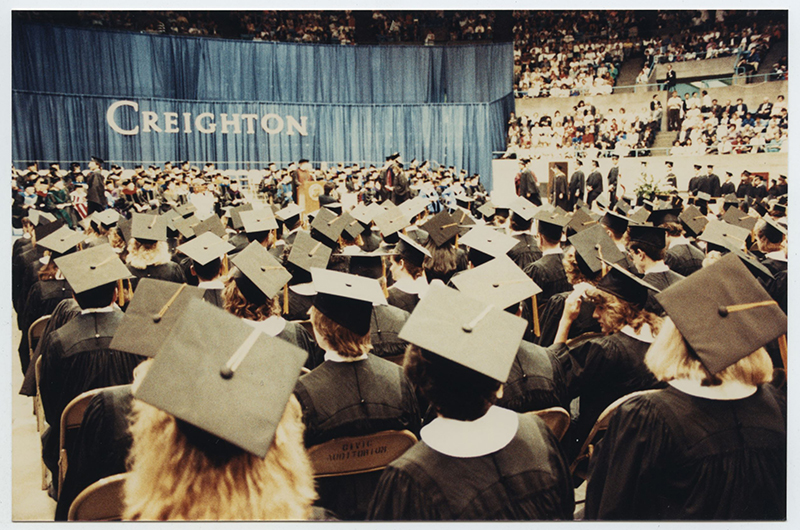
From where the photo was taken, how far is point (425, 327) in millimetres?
1723

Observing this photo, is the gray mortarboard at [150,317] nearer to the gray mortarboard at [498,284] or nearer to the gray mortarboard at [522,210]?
the gray mortarboard at [498,284]

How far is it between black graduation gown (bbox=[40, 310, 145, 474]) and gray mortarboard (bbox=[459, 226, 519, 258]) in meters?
2.75

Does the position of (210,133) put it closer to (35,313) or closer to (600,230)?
(35,313)

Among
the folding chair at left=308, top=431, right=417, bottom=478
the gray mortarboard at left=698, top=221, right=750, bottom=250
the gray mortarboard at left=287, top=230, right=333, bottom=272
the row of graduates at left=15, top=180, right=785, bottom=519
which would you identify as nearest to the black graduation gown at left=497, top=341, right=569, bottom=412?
the row of graduates at left=15, top=180, right=785, bottom=519

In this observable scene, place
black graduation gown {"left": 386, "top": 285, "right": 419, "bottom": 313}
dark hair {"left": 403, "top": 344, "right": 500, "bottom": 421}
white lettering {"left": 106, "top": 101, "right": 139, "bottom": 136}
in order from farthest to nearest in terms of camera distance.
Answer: white lettering {"left": 106, "top": 101, "right": 139, "bottom": 136}, black graduation gown {"left": 386, "top": 285, "right": 419, "bottom": 313}, dark hair {"left": 403, "top": 344, "right": 500, "bottom": 421}

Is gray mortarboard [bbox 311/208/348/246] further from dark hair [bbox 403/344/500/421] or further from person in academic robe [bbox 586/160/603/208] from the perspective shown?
person in academic robe [bbox 586/160/603/208]

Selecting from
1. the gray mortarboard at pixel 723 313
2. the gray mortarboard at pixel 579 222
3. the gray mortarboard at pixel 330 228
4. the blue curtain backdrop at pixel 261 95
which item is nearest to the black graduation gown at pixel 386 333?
the gray mortarboard at pixel 723 313

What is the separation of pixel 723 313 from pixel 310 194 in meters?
14.7

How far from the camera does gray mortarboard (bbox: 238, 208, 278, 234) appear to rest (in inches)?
237

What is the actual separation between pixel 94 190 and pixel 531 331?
1305cm

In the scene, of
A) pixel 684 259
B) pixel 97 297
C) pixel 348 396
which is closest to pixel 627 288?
pixel 348 396

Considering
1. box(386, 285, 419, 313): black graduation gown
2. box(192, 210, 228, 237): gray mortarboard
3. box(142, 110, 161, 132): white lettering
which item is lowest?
box(386, 285, 419, 313): black graduation gown

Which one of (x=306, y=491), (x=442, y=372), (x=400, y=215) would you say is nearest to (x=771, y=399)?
(x=442, y=372)

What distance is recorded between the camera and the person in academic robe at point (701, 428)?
1720mm
